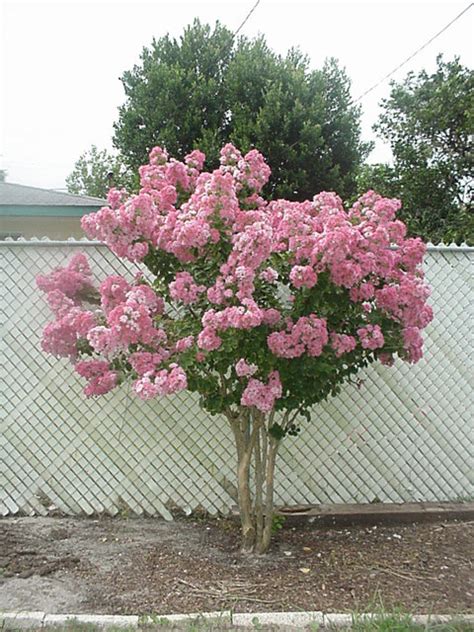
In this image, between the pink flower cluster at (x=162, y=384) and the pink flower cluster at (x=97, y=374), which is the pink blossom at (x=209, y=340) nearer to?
the pink flower cluster at (x=162, y=384)

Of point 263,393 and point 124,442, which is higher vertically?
point 263,393

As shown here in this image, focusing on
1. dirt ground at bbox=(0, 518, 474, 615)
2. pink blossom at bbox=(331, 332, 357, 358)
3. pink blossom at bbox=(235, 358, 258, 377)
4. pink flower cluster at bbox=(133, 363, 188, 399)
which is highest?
pink blossom at bbox=(331, 332, 357, 358)

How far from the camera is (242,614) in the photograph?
7.98 feet

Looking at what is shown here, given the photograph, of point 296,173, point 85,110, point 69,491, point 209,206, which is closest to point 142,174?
point 209,206

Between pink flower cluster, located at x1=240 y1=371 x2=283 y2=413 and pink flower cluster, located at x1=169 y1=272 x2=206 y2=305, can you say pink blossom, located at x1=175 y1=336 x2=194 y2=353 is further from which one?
pink flower cluster, located at x1=240 y1=371 x2=283 y2=413

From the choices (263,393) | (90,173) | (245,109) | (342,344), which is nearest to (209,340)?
(263,393)

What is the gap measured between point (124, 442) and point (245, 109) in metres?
7.23

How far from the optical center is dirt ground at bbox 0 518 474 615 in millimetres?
2576

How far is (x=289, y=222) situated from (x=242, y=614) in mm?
1680

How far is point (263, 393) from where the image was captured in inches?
103

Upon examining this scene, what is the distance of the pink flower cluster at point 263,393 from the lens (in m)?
2.61

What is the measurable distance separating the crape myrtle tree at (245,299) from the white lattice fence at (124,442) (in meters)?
0.57

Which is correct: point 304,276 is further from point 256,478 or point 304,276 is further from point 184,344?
point 256,478

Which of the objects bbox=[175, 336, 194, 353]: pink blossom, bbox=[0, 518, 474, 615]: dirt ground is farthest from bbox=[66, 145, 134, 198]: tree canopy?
bbox=[175, 336, 194, 353]: pink blossom
